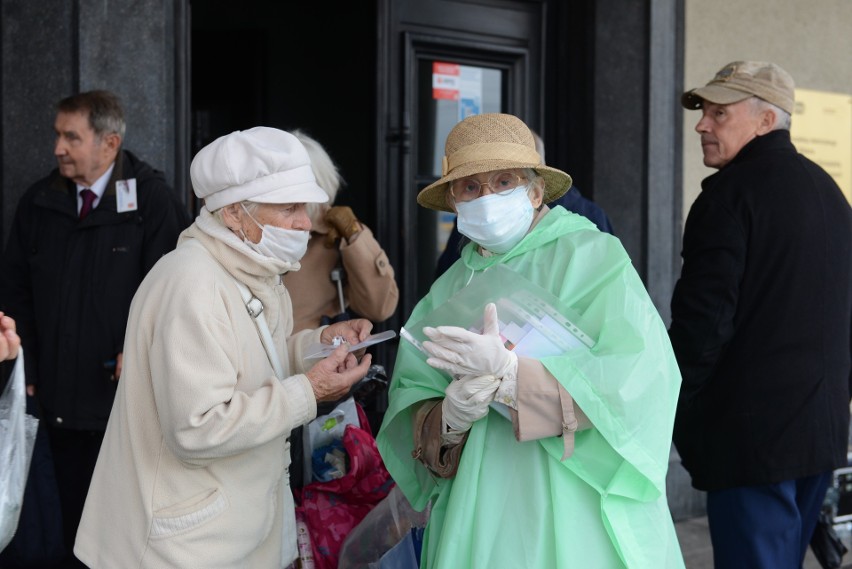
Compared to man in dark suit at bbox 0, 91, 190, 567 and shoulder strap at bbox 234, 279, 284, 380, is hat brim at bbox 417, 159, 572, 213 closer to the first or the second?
shoulder strap at bbox 234, 279, 284, 380

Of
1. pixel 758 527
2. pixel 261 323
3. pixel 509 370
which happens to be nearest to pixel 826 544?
pixel 758 527

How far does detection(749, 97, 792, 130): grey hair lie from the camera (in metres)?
3.34

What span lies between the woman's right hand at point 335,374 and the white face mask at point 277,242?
27 centimetres

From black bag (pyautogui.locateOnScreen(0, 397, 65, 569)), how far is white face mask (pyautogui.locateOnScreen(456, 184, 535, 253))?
1.95 m

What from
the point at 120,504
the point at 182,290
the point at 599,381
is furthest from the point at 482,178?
the point at 120,504

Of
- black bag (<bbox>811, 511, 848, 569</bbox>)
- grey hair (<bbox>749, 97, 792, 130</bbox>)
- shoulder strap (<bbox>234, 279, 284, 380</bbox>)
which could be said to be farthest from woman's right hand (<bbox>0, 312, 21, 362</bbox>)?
black bag (<bbox>811, 511, 848, 569</bbox>)

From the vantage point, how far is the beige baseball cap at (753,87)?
3332 millimetres

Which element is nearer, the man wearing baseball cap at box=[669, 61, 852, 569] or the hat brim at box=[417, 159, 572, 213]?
the hat brim at box=[417, 159, 572, 213]

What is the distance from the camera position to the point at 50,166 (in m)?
3.98

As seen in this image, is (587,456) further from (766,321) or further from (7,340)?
(7,340)

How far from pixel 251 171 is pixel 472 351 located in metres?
0.67

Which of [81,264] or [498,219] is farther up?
[498,219]

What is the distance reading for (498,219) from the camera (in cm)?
241

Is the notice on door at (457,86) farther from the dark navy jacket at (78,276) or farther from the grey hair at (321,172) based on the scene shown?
the dark navy jacket at (78,276)
